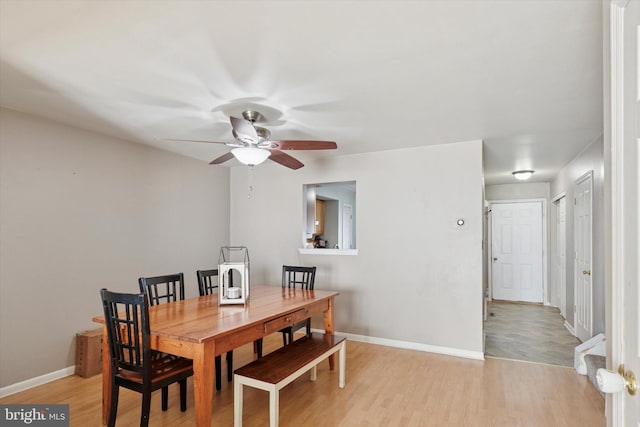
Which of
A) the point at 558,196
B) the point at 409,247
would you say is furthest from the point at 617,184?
the point at 558,196

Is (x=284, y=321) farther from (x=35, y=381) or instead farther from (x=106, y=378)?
(x=35, y=381)

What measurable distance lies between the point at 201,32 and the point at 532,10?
1.60 meters

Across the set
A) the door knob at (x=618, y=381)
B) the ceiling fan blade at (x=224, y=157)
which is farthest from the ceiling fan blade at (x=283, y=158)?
the door knob at (x=618, y=381)

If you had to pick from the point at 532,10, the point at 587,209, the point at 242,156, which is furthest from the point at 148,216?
the point at 587,209

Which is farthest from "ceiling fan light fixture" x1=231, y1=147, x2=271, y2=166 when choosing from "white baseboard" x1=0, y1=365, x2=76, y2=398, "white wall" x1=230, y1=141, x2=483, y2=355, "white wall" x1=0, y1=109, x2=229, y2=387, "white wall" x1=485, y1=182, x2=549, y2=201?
"white wall" x1=485, y1=182, x2=549, y2=201

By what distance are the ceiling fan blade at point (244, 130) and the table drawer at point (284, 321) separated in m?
1.32

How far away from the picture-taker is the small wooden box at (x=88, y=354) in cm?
324

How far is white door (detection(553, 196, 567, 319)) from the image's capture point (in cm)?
553

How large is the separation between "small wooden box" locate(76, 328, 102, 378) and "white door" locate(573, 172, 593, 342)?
506cm

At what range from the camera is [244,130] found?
2.49 meters

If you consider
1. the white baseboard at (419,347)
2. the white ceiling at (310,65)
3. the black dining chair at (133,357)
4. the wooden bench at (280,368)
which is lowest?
the white baseboard at (419,347)

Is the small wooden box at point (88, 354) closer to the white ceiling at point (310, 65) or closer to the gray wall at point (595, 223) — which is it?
the white ceiling at point (310, 65)

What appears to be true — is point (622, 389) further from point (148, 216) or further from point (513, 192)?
point (513, 192)

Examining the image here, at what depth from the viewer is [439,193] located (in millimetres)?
4070
